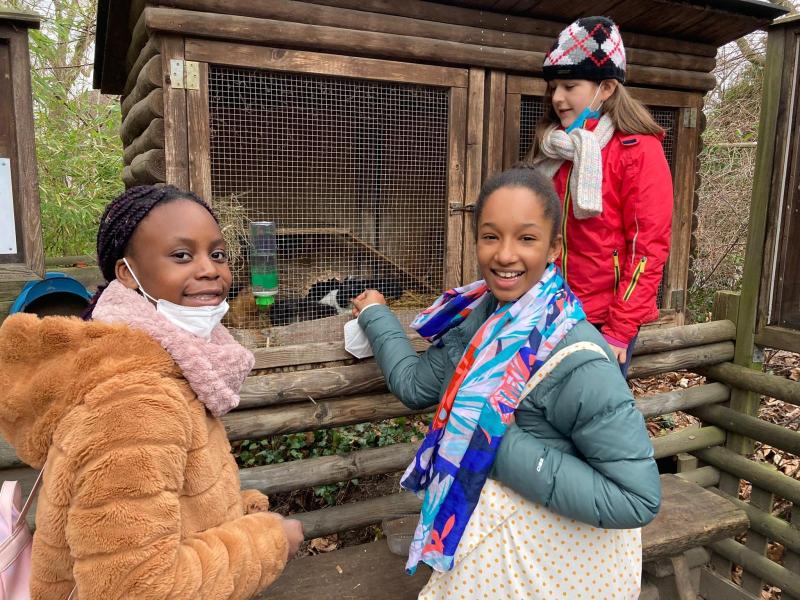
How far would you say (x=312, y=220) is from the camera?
4621mm

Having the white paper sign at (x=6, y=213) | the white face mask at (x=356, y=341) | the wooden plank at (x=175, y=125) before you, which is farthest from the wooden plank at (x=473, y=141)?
the white paper sign at (x=6, y=213)

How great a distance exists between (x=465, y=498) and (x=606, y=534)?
0.42 m

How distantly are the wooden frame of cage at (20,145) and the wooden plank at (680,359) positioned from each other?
3391 mm

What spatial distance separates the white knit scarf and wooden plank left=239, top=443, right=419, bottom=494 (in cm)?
162

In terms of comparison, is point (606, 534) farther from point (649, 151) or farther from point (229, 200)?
point (229, 200)

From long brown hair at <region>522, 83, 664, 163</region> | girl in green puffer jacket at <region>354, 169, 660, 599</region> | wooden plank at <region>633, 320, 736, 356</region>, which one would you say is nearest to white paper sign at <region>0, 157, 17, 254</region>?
girl in green puffer jacket at <region>354, 169, 660, 599</region>

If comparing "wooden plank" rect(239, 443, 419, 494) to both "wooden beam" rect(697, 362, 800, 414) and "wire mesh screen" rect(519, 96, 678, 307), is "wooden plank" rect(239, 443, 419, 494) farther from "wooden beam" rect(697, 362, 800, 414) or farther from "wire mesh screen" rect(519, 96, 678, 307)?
"wooden beam" rect(697, 362, 800, 414)

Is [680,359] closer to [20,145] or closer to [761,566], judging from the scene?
[761,566]

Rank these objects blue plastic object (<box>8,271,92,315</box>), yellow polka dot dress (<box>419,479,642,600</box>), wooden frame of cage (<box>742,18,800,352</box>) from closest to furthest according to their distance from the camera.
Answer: yellow polka dot dress (<box>419,479,642,600</box>) → blue plastic object (<box>8,271,92,315</box>) → wooden frame of cage (<box>742,18,800,352</box>)

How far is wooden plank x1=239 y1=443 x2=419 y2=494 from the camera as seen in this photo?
3.01 metres

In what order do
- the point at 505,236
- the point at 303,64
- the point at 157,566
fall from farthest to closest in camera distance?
the point at 303,64 < the point at 505,236 < the point at 157,566

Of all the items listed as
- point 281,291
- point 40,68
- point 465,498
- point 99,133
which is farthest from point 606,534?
point 40,68

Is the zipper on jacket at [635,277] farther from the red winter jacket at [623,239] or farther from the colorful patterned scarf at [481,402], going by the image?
the colorful patterned scarf at [481,402]

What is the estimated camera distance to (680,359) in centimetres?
399
